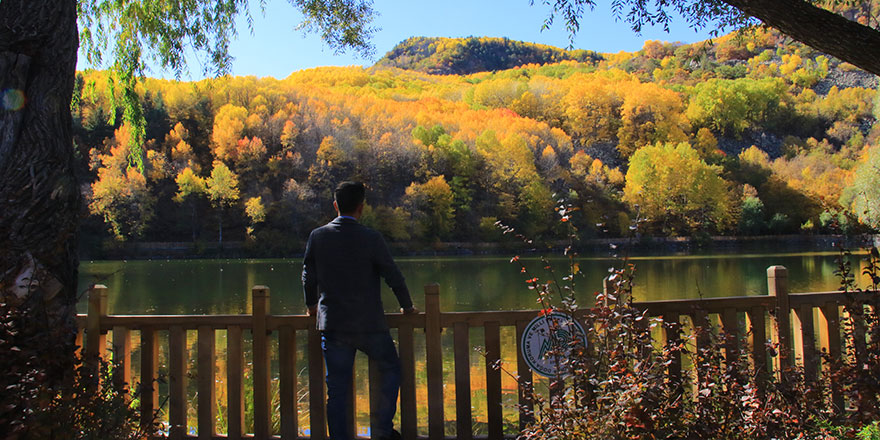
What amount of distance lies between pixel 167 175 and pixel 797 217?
6762 centimetres

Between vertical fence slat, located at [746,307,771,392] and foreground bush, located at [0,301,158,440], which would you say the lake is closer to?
foreground bush, located at [0,301,158,440]

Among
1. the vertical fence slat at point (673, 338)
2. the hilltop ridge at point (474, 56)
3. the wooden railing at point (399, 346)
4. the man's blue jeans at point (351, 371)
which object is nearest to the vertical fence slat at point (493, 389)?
the wooden railing at point (399, 346)

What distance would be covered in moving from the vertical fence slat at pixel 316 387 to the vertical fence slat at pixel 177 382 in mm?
778

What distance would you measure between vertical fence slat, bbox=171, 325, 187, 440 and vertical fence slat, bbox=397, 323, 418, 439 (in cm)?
133

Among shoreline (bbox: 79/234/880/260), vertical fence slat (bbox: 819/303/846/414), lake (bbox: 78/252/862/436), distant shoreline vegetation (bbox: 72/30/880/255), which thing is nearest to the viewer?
vertical fence slat (bbox: 819/303/846/414)

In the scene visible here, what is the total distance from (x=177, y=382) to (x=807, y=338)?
379 cm

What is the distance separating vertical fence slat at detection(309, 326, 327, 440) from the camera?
3695mm

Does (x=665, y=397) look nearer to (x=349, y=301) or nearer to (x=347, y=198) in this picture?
(x=349, y=301)

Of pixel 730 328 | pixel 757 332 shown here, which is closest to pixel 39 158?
pixel 730 328

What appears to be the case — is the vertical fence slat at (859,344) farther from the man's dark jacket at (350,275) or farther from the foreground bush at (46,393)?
the foreground bush at (46,393)

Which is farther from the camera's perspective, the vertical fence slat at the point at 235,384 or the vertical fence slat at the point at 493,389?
the vertical fence slat at the point at 235,384

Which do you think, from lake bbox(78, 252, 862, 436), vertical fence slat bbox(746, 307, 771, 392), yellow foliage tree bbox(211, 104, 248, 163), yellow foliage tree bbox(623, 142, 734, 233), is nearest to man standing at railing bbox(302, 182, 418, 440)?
lake bbox(78, 252, 862, 436)

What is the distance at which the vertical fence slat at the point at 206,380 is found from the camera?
12.3ft

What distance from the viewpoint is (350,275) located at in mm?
3395
